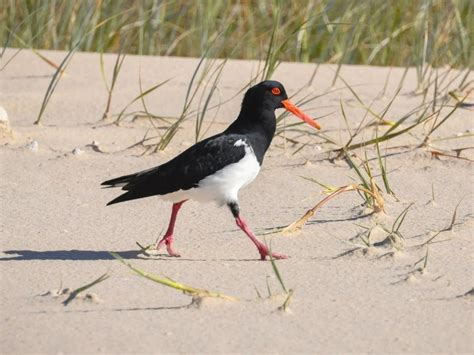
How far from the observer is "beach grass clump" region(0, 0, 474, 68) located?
782cm

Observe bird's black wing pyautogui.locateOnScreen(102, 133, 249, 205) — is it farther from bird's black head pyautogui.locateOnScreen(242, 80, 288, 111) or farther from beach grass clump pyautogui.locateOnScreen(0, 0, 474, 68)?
beach grass clump pyautogui.locateOnScreen(0, 0, 474, 68)

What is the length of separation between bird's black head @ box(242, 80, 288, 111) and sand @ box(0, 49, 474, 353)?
1.82ft

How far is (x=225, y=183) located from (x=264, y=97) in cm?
53

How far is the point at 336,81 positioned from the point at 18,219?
299cm

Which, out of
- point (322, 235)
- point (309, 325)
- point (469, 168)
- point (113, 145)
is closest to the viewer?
point (309, 325)

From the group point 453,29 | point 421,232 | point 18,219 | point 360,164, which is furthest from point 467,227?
point 453,29

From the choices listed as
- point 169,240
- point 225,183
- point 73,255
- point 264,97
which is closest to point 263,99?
point 264,97

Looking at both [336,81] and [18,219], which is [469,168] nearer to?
[336,81]

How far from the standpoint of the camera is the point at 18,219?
16.3ft

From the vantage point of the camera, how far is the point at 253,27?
8.05 meters

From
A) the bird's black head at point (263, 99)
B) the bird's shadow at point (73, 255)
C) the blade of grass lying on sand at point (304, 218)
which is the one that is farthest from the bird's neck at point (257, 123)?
the bird's shadow at point (73, 255)

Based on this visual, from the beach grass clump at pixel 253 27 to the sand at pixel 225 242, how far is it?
2.04 ft

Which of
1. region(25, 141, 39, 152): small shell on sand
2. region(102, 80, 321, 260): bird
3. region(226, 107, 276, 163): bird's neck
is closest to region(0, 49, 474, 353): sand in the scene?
region(25, 141, 39, 152): small shell on sand

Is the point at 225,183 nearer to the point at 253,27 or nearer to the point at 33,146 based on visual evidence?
the point at 33,146
